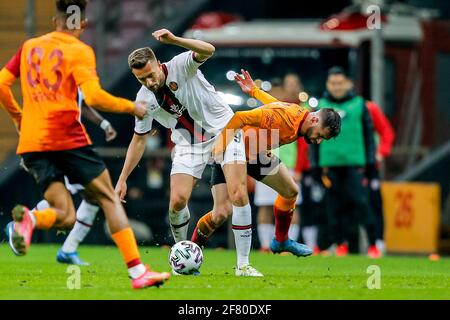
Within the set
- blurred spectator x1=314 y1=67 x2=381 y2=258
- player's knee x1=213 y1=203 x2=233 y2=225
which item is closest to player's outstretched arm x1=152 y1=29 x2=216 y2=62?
player's knee x1=213 y1=203 x2=233 y2=225

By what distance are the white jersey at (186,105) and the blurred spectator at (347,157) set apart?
181 inches

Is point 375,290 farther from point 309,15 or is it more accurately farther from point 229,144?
point 309,15

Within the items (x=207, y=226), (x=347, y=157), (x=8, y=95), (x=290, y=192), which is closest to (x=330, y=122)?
(x=290, y=192)

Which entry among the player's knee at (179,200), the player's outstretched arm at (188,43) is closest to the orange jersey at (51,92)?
the player's outstretched arm at (188,43)

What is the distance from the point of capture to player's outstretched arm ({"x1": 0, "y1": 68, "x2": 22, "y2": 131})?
10258mm

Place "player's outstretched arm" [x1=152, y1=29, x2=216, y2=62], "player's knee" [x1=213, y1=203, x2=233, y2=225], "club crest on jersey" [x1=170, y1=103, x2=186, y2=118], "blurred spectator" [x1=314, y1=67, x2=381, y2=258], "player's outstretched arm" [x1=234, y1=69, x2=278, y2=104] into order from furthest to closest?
"blurred spectator" [x1=314, y1=67, x2=381, y2=258] → "player's outstretched arm" [x1=234, y1=69, x2=278, y2=104] → "player's knee" [x1=213, y1=203, x2=233, y2=225] → "club crest on jersey" [x1=170, y1=103, x2=186, y2=118] → "player's outstretched arm" [x1=152, y1=29, x2=216, y2=62]

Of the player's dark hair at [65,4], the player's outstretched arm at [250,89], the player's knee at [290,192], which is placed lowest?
the player's knee at [290,192]

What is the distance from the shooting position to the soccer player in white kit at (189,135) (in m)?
11.6

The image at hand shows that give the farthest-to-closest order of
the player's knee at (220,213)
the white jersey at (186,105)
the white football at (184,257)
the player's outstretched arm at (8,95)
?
the player's knee at (220,213) → the white jersey at (186,105) → the white football at (184,257) → the player's outstretched arm at (8,95)

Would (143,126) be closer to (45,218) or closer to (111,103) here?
(45,218)

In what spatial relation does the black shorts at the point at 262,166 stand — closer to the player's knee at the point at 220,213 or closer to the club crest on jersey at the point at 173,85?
the player's knee at the point at 220,213

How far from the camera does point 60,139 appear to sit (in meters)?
9.80

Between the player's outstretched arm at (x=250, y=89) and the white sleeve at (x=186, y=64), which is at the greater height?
the white sleeve at (x=186, y=64)

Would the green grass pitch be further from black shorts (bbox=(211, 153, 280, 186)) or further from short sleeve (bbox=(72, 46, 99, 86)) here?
short sleeve (bbox=(72, 46, 99, 86))
